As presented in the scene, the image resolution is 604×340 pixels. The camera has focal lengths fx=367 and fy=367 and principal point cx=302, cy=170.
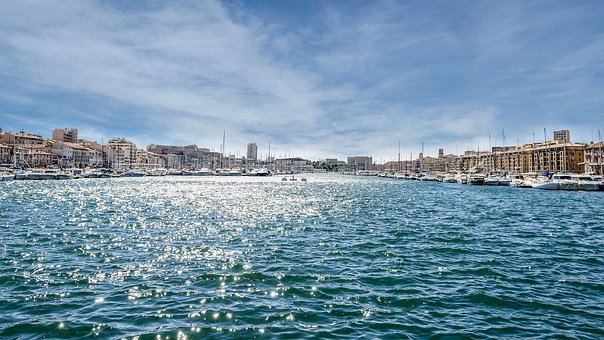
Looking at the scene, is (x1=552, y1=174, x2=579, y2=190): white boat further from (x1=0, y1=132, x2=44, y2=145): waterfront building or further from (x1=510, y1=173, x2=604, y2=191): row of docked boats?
(x1=0, y1=132, x2=44, y2=145): waterfront building

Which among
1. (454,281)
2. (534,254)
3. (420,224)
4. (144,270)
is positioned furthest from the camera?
(420,224)

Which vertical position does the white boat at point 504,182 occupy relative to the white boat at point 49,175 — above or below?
below

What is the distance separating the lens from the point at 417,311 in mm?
11953

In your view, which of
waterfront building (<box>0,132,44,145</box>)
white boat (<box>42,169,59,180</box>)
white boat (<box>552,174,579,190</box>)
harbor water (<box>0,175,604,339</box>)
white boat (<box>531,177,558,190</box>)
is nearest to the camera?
harbor water (<box>0,175,604,339</box>)

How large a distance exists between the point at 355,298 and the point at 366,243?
10.4 m

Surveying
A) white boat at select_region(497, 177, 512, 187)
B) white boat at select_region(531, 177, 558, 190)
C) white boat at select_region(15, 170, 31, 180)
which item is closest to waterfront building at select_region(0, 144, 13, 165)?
white boat at select_region(15, 170, 31, 180)

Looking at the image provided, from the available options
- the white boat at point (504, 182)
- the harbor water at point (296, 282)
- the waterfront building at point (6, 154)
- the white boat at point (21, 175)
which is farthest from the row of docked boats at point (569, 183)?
the waterfront building at point (6, 154)

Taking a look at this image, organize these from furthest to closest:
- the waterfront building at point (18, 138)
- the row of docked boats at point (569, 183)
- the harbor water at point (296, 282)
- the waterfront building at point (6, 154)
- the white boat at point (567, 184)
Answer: the waterfront building at point (18, 138)
the waterfront building at point (6, 154)
the white boat at point (567, 184)
the row of docked boats at point (569, 183)
the harbor water at point (296, 282)

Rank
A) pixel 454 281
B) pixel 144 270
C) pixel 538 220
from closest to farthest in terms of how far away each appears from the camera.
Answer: pixel 454 281 < pixel 144 270 < pixel 538 220

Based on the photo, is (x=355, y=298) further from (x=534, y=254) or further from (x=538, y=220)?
(x=538, y=220)

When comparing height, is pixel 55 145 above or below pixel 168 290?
above

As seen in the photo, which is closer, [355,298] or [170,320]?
[170,320]

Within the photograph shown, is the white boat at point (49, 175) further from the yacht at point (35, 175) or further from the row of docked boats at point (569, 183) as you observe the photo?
the row of docked boats at point (569, 183)

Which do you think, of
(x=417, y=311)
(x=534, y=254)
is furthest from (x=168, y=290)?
(x=534, y=254)
